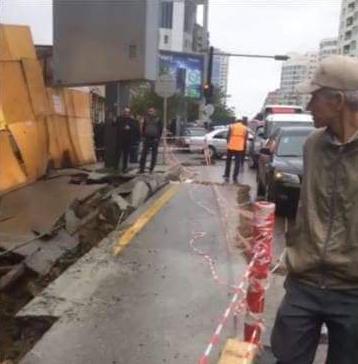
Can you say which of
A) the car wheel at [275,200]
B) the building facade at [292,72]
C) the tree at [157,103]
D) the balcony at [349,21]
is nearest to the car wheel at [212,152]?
the car wheel at [275,200]

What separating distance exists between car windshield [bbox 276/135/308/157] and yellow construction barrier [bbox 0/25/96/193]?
5.02 meters

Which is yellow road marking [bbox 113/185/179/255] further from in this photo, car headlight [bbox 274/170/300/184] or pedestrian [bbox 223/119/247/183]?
pedestrian [bbox 223/119/247/183]

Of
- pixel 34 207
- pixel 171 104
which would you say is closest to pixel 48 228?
pixel 34 207

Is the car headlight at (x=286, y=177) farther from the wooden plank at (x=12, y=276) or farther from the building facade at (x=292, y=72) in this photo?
the building facade at (x=292, y=72)

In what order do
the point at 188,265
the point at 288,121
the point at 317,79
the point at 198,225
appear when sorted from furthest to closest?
the point at 288,121 < the point at 198,225 < the point at 188,265 < the point at 317,79

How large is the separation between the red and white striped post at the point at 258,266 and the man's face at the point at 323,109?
1.54 m

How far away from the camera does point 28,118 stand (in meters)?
14.6

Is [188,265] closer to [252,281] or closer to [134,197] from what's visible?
[252,281]

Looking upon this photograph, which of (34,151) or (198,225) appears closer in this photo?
(198,225)

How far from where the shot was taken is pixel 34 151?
1474 cm

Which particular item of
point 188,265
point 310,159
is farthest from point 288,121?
point 310,159

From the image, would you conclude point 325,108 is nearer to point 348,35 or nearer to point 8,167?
point 8,167

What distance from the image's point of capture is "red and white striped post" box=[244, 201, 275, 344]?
15.5 feet

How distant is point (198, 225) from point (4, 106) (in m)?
4.97
